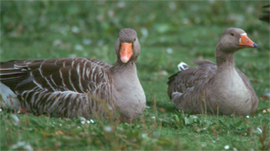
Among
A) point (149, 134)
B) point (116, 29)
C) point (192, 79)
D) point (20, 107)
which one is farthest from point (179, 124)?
point (116, 29)

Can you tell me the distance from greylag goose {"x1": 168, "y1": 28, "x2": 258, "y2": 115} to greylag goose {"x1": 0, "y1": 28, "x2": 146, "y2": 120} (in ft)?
3.16

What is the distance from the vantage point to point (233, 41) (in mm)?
6172

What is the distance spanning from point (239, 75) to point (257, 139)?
210 centimetres

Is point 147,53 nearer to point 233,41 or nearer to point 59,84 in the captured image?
point 233,41

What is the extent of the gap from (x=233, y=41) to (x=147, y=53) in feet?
13.7

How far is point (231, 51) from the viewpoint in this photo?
6281 millimetres

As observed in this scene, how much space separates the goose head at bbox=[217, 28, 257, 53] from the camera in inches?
239

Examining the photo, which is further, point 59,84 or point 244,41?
point 244,41

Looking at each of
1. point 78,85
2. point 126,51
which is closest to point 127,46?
point 126,51

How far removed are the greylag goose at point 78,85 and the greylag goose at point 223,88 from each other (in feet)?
3.16

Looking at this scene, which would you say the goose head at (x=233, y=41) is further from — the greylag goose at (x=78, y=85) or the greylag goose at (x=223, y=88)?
the greylag goose at (x=78, y=85)

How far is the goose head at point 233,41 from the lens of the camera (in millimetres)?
6059

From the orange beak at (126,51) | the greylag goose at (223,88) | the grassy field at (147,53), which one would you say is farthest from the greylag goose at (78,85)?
the greylag goose at (223,88)

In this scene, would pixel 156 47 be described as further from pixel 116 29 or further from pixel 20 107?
pixel 20 107
